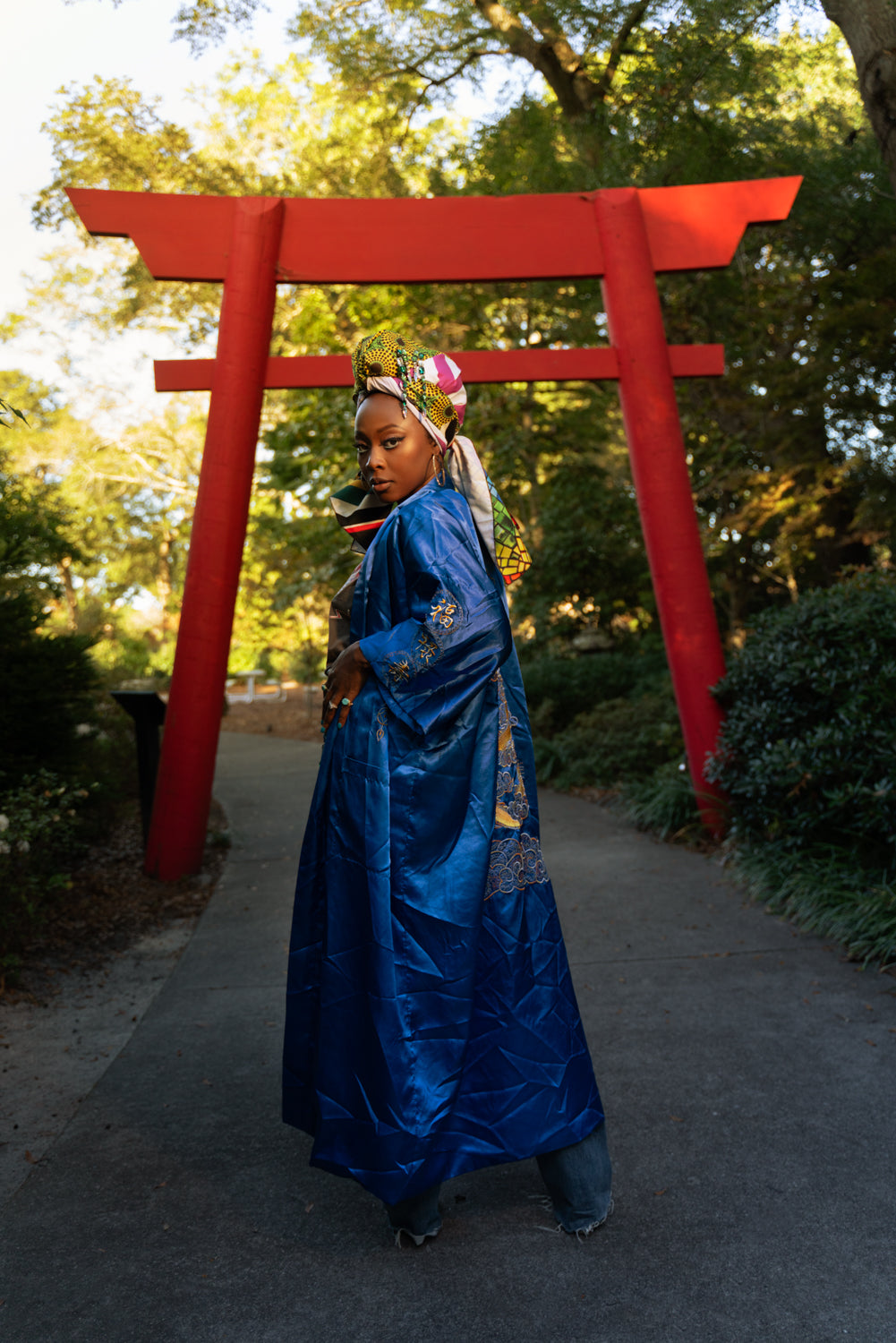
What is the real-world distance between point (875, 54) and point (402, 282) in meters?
2.44

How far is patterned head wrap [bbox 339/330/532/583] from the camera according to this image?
201 cm

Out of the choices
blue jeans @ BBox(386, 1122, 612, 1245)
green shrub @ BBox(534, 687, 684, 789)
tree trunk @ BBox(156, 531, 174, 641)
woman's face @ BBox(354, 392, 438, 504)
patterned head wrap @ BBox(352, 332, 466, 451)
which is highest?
tree trunk @ BBox(156, 531, 174, 641)

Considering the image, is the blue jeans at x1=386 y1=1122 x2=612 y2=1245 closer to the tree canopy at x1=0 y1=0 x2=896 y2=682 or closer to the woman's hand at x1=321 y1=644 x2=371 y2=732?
the woman's hand at x1=321 y1=644 x2=371 y2=732

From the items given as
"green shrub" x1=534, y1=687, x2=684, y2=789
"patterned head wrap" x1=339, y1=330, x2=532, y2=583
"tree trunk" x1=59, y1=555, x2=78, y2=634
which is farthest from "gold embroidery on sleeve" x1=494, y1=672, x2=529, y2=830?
"tree trunk" x1=59, y1=555, x2=78, y2=634

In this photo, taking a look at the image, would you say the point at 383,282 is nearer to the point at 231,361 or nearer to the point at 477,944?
the point at 231,361

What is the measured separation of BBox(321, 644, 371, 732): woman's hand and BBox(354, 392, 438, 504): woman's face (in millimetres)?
381

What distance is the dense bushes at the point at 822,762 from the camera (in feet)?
12.1

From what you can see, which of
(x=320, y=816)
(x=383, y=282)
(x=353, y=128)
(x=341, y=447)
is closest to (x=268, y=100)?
(x=353, y=128)

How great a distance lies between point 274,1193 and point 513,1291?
2.12ft

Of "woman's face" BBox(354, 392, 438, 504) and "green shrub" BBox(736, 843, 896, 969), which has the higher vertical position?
"woman's face" BBox(354, 392, 438, 504)

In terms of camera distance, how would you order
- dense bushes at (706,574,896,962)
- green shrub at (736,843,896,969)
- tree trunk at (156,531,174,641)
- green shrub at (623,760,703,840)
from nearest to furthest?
green shrub at (736,843,896,969) → dense bushes at (706,574,896,962) → green shrub at (623,760,703,840) → tree trunk at (156,531,174,641)

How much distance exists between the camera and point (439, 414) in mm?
2080

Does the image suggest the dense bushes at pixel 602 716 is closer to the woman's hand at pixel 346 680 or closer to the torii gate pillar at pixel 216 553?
the torii gate pillar at pixel 216 553

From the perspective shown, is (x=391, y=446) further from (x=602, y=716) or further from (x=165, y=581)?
(x=165, y=581)
